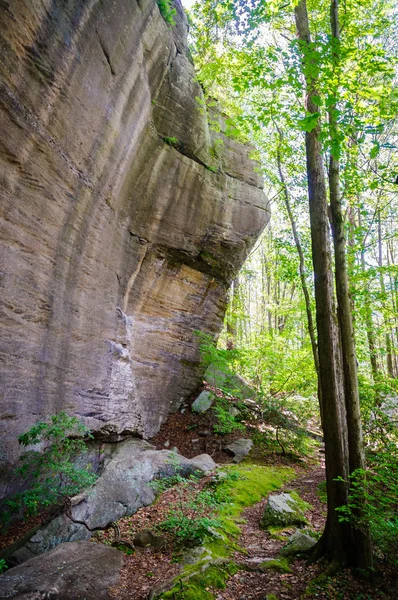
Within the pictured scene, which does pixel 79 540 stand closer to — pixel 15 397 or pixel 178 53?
pixel 15 397

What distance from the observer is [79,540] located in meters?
5.70

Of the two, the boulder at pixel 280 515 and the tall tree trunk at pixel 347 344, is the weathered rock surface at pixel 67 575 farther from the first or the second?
the tall tree trunk at pixel 347 344

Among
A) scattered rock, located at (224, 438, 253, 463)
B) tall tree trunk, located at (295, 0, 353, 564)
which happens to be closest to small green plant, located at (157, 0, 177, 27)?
tall tree trunk, located at (295, 0, 353, 564)

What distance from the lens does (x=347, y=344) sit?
5.89 meters

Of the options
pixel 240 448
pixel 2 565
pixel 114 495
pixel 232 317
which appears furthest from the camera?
pixel 232 317

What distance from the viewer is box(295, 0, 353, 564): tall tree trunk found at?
5.04 m

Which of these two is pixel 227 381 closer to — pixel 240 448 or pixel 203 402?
pixel 203 402

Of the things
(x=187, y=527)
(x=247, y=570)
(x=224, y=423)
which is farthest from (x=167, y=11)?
(x=247, y=570)

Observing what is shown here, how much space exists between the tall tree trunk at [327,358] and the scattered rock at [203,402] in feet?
26.3

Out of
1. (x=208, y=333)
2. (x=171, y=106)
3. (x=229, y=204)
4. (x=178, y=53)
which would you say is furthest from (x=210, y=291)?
(x=178, y=53)

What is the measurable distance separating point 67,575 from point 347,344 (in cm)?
512

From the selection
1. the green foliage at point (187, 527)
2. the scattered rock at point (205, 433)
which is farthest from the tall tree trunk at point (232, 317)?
the green foliage at point (187, 527)

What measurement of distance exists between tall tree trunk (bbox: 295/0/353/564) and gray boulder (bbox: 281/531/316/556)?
0.34 metres

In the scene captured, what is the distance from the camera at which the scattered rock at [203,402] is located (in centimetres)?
1320
